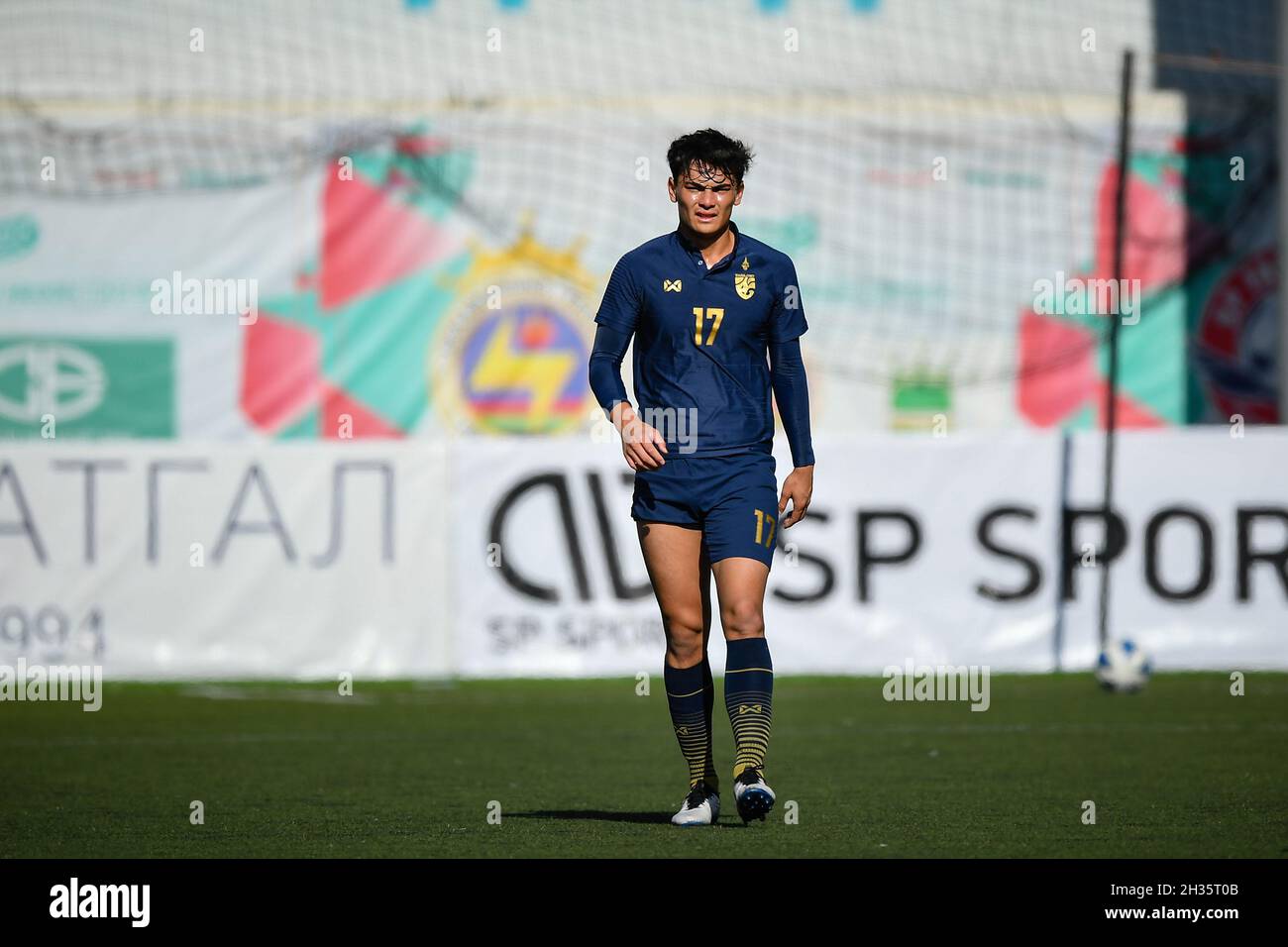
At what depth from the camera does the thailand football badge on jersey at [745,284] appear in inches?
248

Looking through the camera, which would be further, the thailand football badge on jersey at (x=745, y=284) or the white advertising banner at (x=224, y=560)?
the white advertising banner at (x=224, y=560)

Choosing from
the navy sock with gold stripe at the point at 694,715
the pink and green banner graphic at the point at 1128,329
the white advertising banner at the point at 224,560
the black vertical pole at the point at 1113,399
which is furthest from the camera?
the pink and green banner graphic at the point at 1128,329

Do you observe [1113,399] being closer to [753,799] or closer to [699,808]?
[699,808]

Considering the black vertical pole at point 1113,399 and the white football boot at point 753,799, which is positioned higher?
the black vertical pole at point 1113,399

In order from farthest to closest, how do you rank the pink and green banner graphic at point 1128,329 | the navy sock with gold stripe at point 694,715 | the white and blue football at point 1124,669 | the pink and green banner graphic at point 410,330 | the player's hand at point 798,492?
the pink and green banner graphic at point 1128,329
the pink and green banner graphic at point 410,330
the white and blue football at point 1124,669
the navy sock with gold stripe at point 694,715
the player's hand at point 798,492

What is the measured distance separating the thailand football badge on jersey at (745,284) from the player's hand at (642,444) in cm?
50

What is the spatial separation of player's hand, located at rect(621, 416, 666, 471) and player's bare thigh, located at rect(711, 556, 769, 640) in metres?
0.39

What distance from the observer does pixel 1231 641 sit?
13.8 m

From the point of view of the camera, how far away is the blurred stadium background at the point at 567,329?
13680mm

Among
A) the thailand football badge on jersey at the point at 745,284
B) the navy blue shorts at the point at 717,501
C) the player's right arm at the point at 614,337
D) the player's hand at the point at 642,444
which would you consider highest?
the thailand football badge on jersey at the point at 745,284

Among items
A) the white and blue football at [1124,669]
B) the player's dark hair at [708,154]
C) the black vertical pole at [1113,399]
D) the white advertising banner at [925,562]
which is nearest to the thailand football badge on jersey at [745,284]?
the player's dark hair at [708,154]

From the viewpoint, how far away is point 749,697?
248 inches

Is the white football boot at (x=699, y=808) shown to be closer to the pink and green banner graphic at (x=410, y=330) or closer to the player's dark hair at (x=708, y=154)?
the player's dark hair at (x=708, y=154)

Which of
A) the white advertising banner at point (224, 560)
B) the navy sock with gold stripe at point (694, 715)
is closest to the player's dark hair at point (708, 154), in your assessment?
the navy sock with gold stripe at point (694, 715)
